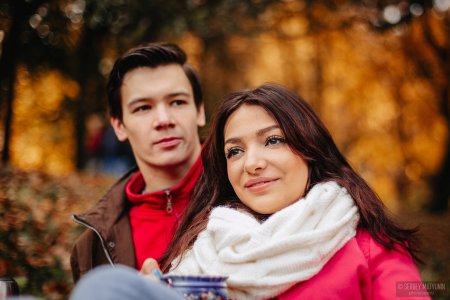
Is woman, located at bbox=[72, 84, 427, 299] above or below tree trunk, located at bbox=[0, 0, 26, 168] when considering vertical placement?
below

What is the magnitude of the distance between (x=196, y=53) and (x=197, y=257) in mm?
8608

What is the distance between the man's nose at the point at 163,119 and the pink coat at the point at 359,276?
159cm

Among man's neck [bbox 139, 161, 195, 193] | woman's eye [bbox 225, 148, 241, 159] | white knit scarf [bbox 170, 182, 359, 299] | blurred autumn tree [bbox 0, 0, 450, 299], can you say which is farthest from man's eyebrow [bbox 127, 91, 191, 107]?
blurred autumn tree [bbox 0, 0, 450, 299]

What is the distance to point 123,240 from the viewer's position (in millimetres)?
Result: 3498

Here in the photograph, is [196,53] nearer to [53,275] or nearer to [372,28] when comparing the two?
[372,28]

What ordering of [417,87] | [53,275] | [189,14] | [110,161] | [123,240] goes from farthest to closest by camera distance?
[417,87]
[110,161]
[189,14]
[53,275]
[123,240]

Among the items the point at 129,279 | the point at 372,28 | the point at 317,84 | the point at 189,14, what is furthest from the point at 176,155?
the point at 317,84

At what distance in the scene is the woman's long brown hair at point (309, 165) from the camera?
2.62 m

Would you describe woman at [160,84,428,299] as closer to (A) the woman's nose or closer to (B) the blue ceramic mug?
(A) the woman's nose

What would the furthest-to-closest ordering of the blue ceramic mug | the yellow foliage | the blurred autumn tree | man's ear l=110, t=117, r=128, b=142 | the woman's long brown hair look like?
the yellow foliage, the blurred autumn tree, man's ear l=110, t=117, r=128, b=142, the woman's long brown hair, the blue ceramic mug

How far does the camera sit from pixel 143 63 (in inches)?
150

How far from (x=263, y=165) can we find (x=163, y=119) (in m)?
1.15

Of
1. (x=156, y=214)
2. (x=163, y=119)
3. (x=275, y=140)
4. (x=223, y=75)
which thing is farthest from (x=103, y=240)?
(x=223, y=75)

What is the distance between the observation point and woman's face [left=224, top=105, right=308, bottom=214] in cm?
267
